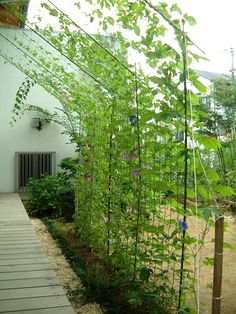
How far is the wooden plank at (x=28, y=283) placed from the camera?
2.42m

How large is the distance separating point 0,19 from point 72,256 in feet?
14.9

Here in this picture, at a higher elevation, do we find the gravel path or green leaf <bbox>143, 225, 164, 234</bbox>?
green leaf <bbox>143, 225, 164, 234</bbox>

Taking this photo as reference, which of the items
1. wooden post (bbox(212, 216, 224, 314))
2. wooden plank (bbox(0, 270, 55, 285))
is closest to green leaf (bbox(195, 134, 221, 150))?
wooden post (bbox(212, 216, 224, 314))

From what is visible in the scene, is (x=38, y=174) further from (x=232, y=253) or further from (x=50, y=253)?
(x=232, y=253)

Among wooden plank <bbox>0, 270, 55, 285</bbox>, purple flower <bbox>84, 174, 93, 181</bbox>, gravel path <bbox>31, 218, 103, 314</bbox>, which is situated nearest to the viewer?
gravel path <bbox>31, 218, 103, 314</bbox>

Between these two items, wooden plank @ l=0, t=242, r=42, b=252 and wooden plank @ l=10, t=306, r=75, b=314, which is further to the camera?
wooden plank @ l=0, t=242, r=42, b=252

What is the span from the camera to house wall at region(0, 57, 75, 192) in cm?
766

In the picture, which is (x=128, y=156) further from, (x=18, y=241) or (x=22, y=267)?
(x=18, y=241)

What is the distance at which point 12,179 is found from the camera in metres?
7.70

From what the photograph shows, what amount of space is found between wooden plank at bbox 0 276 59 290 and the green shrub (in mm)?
3357

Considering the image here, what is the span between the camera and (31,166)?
784 centimetres

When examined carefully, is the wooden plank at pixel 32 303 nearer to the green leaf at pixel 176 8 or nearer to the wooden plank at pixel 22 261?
the wooden plank at pixel 22 261

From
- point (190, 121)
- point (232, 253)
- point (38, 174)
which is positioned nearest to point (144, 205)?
point (190, 121)

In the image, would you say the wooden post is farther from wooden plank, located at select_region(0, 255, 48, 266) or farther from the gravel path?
wooden plank, located at select_region(0, 255, 48, 266)
